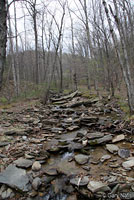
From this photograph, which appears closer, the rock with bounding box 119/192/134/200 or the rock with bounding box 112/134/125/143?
the rock with bounding box 119/192/134/200

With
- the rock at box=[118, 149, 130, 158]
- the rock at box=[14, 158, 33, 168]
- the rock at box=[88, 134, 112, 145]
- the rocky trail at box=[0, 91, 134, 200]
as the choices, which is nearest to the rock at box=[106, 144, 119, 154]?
the rocky trail at box=[0, 91, 134, 200]

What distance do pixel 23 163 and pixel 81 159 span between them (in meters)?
1.29

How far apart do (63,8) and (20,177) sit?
43.0ft

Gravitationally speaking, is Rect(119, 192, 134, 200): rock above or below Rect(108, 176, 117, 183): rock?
below

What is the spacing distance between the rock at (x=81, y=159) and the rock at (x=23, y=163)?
104 cm

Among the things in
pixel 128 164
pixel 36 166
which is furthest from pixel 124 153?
pixel 36 166

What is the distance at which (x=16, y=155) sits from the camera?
11.1ft

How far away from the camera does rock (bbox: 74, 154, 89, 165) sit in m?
3.19

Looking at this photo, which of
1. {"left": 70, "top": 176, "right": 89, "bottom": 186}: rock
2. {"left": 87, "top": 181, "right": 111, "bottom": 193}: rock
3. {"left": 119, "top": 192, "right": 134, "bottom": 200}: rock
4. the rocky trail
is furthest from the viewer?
{"left": 70, "top": 176, "right": 89, "bottom": 186}: rock

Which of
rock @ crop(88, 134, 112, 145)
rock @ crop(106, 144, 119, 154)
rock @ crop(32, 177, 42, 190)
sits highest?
rock @ crop(88, 134, 112, 145)

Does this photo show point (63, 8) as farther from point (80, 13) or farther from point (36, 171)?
point (36, 171)

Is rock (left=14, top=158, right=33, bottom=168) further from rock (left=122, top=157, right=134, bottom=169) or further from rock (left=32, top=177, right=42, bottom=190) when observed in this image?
rock (left=122, top=157, right=134, bottom=169)

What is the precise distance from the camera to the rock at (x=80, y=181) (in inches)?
98.3

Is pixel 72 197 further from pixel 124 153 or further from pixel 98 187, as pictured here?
pixel 124 153
